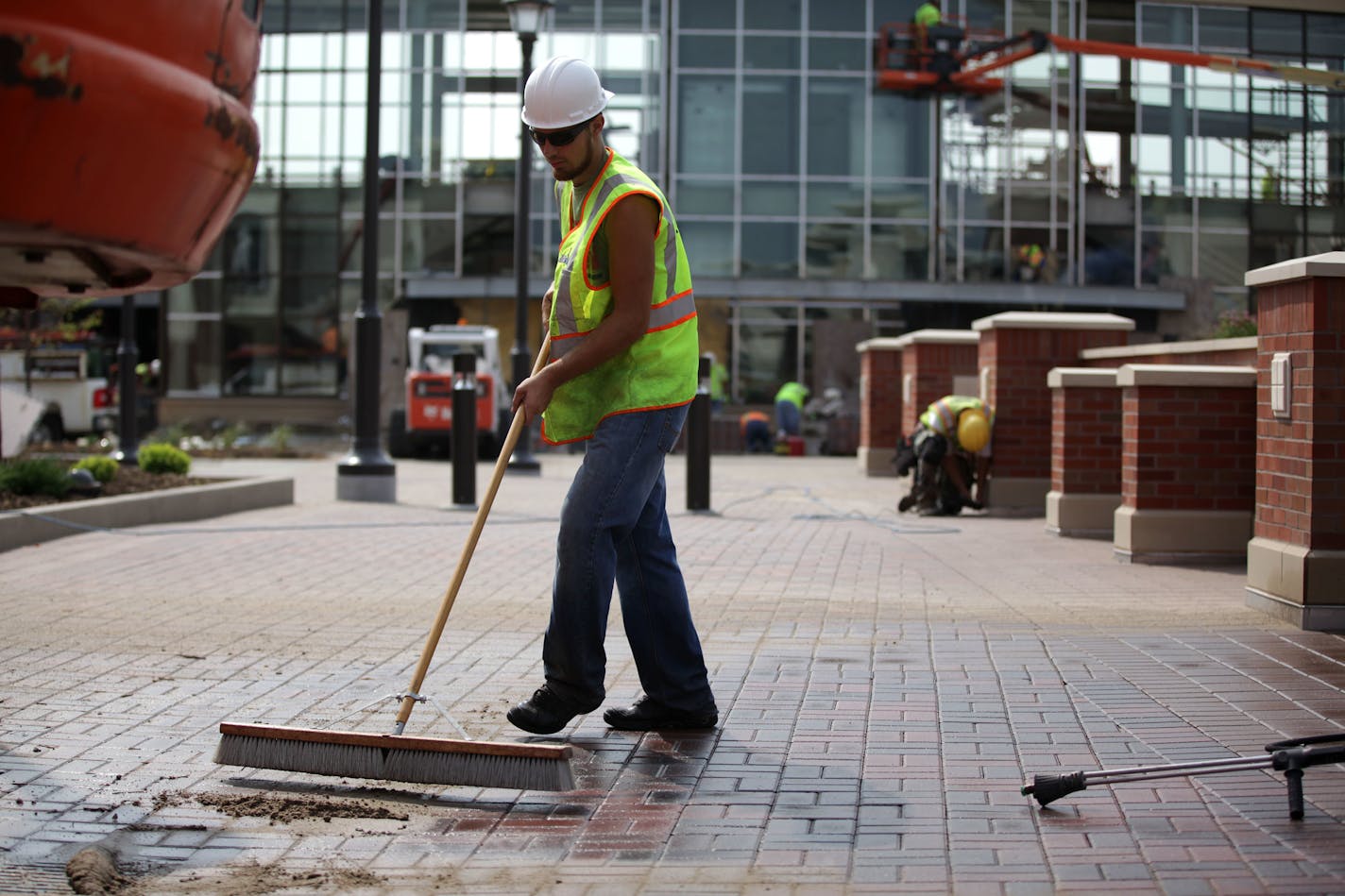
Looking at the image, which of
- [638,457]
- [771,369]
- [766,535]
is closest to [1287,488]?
[638,457]

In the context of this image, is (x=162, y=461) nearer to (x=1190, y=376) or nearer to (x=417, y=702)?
(x=1190, y=376)

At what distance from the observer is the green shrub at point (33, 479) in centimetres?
1195

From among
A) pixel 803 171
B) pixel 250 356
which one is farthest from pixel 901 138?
pixel 250 356

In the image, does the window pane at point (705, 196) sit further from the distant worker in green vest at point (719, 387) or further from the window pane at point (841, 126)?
the distant worker in green vest at point (719, 387)

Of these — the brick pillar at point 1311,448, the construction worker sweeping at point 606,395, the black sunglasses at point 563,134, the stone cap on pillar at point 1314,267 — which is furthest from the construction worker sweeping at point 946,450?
the black sunglasses at point 563,134

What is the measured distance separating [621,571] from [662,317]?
32.3 inches

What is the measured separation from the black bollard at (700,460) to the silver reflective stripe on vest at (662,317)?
9.02 meters

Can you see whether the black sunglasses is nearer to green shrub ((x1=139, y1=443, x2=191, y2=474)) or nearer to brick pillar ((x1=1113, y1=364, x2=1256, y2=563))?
brick pillar ((x1=1113, y1=364, x2=1256, y2=563))

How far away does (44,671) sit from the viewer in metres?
6.00

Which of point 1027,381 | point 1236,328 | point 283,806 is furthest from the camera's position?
point 1236,328

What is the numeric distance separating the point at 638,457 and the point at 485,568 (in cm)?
500

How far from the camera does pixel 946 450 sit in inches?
574

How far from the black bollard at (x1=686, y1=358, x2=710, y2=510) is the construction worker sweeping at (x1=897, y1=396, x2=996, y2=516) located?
1830 mm

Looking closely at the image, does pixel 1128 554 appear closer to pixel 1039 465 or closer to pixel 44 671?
pixel 1039 465
